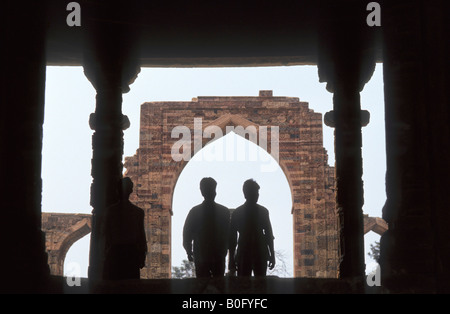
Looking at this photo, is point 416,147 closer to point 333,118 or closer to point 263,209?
point 263,209

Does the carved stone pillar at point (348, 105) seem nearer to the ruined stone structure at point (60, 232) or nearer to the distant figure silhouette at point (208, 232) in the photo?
the distant figure silhouette at point (208, 232)

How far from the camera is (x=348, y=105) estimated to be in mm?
10539

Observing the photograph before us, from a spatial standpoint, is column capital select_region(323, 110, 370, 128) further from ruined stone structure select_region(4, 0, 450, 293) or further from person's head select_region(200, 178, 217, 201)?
person's head select_region(200, 178, 217, 201)

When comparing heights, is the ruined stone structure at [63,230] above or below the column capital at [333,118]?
above

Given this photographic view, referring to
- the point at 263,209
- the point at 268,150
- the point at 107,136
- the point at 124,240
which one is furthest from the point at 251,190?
Answer: the point at 268,150

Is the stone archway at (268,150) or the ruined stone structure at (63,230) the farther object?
the ruined stone structure at (63,230)

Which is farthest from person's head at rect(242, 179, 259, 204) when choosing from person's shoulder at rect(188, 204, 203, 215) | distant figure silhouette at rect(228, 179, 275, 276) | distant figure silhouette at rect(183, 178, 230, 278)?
person's shoulder at rect(188, 204, 203, 215)

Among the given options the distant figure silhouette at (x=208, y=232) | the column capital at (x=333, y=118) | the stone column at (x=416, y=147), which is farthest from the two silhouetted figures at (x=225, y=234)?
the column capital at (x=333, y=118)

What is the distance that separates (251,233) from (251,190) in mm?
435

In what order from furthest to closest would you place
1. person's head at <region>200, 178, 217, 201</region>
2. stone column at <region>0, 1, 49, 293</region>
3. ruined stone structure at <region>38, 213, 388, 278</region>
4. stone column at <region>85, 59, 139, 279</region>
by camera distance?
1. ruined stone structure at <region>38, 213, 388, 278</region>
2. stone column at <region>85, 59, 139, 279</region>
3. person's head at <region>200, 178, 217, 201</region>
4. stone column at <region>0, 1, 49, 293</region>

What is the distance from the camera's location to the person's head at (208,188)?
27.2 ft

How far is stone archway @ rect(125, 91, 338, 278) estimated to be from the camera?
2142 centimetres

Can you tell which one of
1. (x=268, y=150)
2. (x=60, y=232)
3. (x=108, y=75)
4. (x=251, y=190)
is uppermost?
(x=268, y=150)
